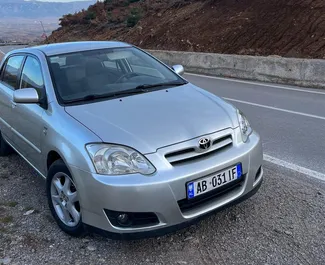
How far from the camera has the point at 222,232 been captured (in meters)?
3.35

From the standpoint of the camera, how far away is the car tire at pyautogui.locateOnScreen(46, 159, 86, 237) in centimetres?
327

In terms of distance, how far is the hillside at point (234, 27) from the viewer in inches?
542

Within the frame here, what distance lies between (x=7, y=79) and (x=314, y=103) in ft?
19.3

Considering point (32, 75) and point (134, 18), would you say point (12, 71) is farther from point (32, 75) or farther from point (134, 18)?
point (134, 18)

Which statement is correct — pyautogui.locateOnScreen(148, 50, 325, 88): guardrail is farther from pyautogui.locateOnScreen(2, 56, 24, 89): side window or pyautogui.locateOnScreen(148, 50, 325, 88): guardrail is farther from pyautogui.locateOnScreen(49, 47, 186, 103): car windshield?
pyautogui.locateOnScreen(2, 56, 24, 89): side window

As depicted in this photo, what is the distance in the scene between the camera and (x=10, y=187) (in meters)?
4.52

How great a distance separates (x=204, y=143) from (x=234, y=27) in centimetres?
1458

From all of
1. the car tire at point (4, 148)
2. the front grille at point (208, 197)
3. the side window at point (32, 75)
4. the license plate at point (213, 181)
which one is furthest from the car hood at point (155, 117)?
the car tire at point (4, 148)

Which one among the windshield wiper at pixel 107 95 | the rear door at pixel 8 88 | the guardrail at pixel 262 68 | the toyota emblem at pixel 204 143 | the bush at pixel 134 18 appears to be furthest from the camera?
the bush at pixel 134 18

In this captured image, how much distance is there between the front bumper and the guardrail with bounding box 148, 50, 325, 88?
7.61m

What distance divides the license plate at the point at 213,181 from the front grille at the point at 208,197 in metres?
0.04

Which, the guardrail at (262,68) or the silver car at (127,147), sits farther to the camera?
the guardrail at (262,68)

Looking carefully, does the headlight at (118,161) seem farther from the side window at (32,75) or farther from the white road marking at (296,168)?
the white road marking at (296,168)

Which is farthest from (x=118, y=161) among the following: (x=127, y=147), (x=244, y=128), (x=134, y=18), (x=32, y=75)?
(x=134, y=18)
